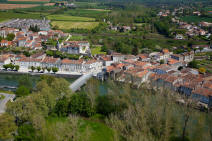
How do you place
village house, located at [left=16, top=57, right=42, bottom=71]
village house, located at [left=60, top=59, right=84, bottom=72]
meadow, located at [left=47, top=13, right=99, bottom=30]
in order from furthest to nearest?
1. meadow, located at [left=47, top=13, right=99, bottom=30]
2. village house, located at [left=16, top=57, right=42, bottom=71]
3. village house, located at [left=60, top=59, right=84, bottom=72]

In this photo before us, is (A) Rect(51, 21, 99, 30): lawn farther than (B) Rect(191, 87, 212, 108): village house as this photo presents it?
Yes

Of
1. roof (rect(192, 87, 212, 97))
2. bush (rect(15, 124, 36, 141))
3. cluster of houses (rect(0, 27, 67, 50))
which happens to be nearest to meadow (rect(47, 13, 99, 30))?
cluster of houses (rect(0, 27, 67, 50))

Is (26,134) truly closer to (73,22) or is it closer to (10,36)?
(10,36)

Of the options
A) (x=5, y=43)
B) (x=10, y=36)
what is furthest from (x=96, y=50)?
(x=10, y=36)

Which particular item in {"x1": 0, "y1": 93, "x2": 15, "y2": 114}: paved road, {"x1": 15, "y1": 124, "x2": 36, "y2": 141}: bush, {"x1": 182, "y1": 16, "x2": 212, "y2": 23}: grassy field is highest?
{"x1": 182, "y1": 16, "x2": 212, "y2": 23}: grassy field

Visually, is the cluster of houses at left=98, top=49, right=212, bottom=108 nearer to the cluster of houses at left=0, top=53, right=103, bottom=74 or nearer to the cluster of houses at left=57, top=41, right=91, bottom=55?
the cluster of houses at left=0, top=53, right=103, bottom=74

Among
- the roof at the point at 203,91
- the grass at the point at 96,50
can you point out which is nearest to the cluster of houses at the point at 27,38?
the grass at the point at 96,50

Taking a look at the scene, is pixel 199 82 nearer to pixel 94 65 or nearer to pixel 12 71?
pixel 94 65

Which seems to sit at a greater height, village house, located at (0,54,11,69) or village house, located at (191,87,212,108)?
village house, located at (0,54,11,69)

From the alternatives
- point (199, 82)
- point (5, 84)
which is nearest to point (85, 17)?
point (5, 84)
